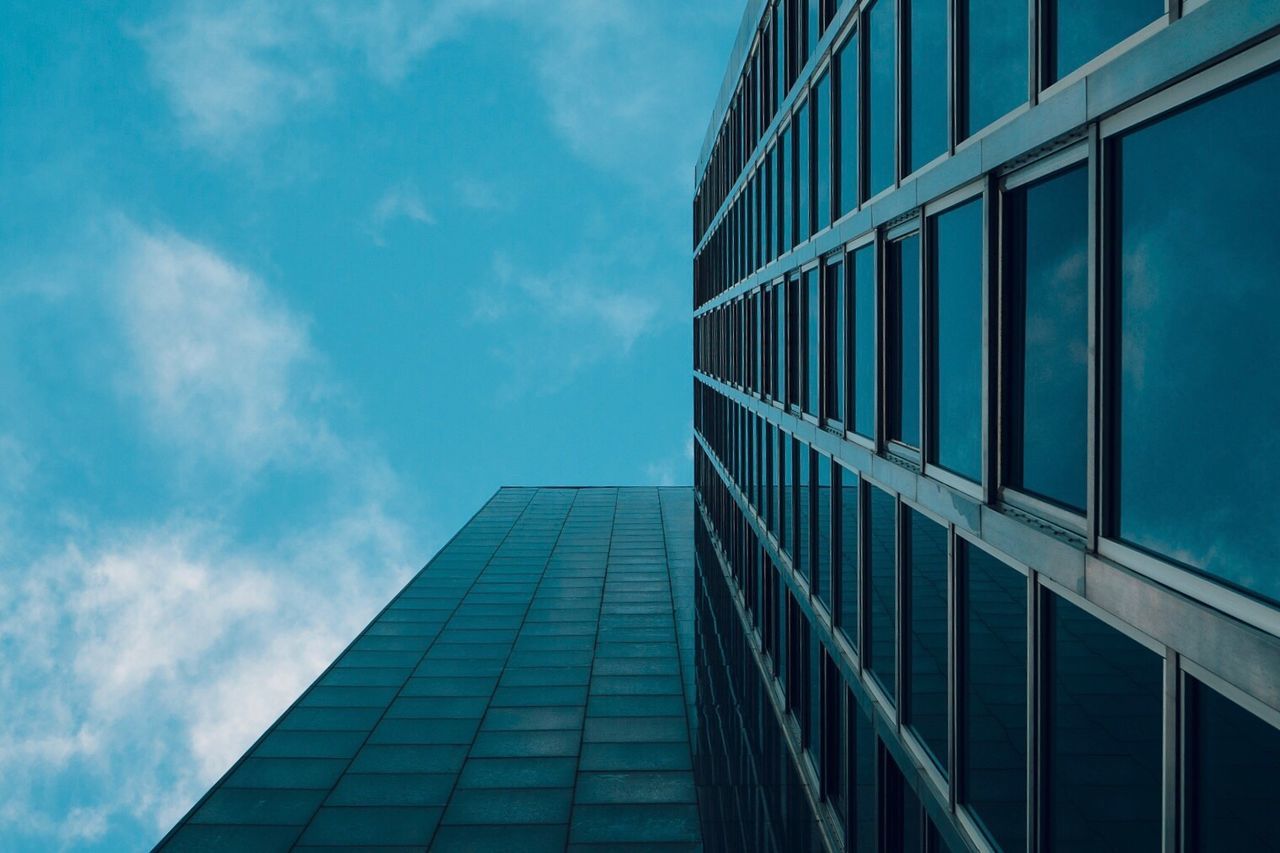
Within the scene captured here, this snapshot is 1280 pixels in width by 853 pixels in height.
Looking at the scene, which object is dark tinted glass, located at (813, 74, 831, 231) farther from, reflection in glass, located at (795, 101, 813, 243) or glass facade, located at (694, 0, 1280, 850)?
reflection in glass, located at (795, 101, 813, 243)

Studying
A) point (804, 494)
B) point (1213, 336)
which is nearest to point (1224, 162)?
point (1213, 336)

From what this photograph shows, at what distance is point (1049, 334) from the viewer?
804cm

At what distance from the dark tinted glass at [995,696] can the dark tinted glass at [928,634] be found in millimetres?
727

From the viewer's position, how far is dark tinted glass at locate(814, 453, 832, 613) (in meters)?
17.5

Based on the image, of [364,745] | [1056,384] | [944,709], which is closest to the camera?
[1056,384]

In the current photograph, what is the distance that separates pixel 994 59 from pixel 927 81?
2111 mm

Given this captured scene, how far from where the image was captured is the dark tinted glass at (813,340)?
18188 mm

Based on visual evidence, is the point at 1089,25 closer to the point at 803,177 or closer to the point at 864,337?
the point at 864,337

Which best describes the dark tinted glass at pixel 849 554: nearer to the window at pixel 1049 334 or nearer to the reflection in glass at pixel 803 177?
the reflection in glass at pixel 803 177

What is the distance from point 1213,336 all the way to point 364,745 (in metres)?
20.9

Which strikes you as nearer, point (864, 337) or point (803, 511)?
point (864, 337)

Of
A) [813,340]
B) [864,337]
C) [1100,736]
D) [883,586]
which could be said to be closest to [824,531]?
[813,340]

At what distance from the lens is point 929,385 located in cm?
1144

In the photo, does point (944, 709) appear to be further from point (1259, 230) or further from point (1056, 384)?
point (1259, 230)
